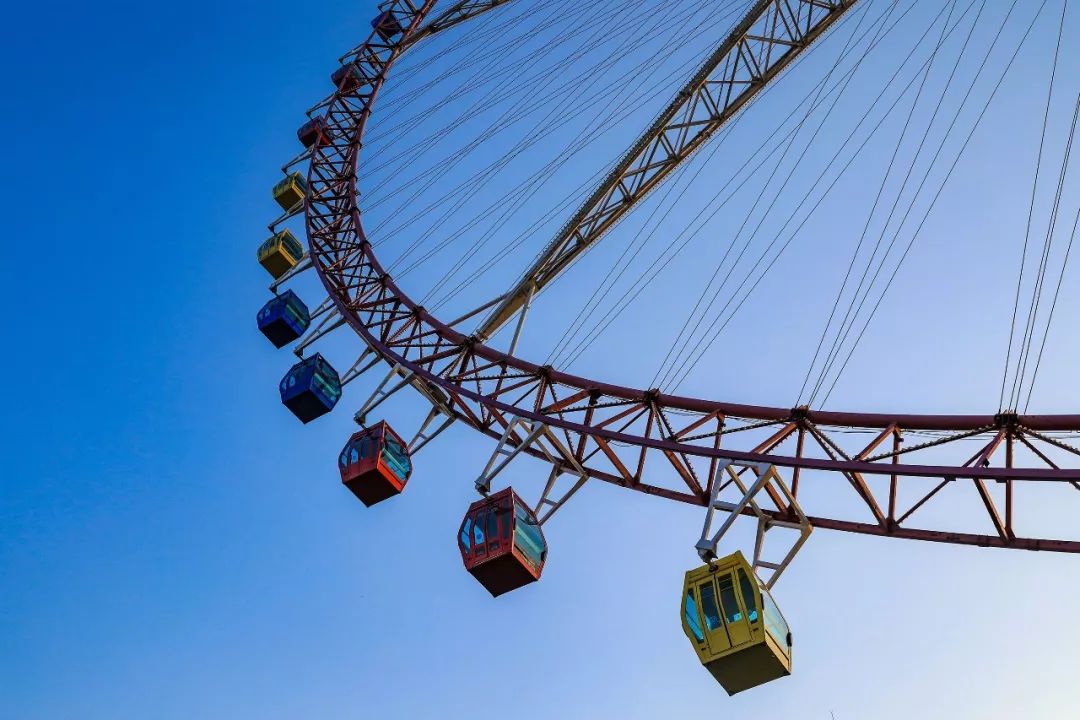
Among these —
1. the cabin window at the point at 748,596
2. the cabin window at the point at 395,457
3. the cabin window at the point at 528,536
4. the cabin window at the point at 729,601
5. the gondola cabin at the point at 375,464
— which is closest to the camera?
the cabin window at the point at 748,596

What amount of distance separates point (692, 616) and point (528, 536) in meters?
5.73

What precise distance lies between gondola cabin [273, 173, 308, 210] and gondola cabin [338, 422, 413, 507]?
12.9m

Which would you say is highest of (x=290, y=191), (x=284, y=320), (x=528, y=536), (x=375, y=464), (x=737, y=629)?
(x=290, y=191)

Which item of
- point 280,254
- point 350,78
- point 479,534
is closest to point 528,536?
point 479,534

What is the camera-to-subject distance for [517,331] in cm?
2658

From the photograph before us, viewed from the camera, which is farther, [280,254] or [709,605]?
[280,254]

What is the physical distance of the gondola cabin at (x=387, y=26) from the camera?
43125 mm

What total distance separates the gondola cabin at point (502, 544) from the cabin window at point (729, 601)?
5358 mm

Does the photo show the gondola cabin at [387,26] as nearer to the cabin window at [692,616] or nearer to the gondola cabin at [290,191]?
the gondola cabin at [290,191]

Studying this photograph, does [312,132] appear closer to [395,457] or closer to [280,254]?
[280,254]

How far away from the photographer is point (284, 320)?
35156 millimetres

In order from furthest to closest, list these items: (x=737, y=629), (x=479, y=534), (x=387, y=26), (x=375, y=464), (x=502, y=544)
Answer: (x=387, y=26)
(x=375, y=464)
(x=479, y=534)
(x=502, y=544)
(x=737, y=629)

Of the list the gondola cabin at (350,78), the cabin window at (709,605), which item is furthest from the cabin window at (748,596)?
the gondola cabin at (350,78)

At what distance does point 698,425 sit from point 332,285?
1366 centimetres
